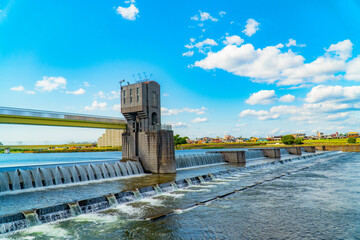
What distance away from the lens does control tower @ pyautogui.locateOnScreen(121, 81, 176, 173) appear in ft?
110

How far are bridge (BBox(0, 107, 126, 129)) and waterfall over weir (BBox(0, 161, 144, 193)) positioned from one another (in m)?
8.02

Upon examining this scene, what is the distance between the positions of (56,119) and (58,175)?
9931mm

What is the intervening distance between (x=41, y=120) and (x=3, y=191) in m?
12.2

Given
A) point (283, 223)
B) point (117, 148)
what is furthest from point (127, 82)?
point (117, 148)

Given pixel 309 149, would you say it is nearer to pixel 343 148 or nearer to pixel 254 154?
pixel 343 148

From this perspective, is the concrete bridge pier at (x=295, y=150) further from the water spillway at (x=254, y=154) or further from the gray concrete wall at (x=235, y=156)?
the gray concrete wall at (x=235, y=156)

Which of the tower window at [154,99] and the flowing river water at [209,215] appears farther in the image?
the tower window at [154,99]

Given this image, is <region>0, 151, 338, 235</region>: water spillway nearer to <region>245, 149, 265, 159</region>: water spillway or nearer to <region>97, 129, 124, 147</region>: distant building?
<region>245, 149, 265, 159</region>: water spillway

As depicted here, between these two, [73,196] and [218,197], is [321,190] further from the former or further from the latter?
[73,196]

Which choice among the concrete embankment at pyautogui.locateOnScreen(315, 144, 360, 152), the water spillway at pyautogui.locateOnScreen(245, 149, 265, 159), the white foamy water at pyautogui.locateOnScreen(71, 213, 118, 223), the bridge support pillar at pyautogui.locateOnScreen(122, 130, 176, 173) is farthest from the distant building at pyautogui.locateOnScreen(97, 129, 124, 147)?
the white foamy water at pyautogui.locateOnScreen(71, 213, 118, 223)

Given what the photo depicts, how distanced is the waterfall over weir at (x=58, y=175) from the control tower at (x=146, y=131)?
10.1 feet

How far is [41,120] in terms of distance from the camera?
1231 inches

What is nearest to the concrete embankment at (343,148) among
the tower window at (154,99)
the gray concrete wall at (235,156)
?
the gray concrete wall at (235,156)

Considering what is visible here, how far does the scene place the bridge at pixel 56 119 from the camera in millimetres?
27938
